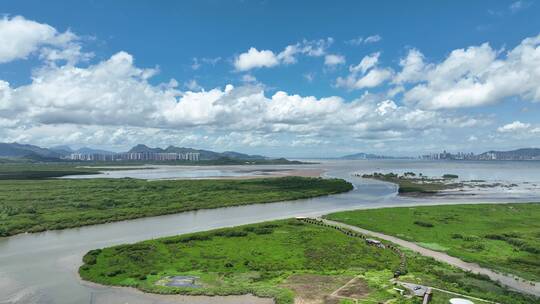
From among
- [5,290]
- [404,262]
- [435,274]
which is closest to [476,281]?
[435,274]

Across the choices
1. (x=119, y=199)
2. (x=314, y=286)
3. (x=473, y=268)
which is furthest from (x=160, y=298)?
(x=119, y=199)

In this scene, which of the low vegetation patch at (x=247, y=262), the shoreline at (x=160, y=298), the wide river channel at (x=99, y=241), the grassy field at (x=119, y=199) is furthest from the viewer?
the grassy field at (x=119, y=199)

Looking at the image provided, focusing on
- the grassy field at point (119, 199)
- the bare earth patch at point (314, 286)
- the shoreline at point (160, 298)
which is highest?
the grassy field at point (119, 199)

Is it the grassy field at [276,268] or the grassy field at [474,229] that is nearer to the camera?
the grassy field at [276,268]

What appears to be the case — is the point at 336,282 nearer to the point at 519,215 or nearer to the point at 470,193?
the point at 519,215

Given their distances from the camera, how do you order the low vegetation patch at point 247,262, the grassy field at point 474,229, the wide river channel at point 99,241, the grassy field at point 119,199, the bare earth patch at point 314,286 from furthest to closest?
1. the grassy field at point 119,199
2. the grassy field at point 474,229
3. the low vegetation patch at point 247,262
4. the wide river channel at point 99,241
5. the bare earth patch at point 314,286

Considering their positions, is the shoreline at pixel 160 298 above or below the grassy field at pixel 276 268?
below

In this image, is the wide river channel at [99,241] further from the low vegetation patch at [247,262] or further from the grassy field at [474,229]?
the grassy field at [474,229]

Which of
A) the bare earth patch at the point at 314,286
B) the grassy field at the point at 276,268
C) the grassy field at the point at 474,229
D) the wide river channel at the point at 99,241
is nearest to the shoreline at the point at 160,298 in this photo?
the wide river channel at the point at 99,241
